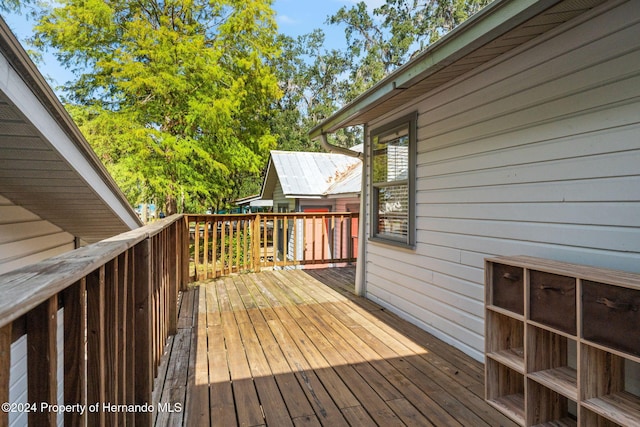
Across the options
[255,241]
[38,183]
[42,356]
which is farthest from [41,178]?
[255,241]

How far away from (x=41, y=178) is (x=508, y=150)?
322 centimetres

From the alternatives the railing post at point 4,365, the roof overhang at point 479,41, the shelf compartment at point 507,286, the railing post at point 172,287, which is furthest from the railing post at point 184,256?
the railing post at point 4,365

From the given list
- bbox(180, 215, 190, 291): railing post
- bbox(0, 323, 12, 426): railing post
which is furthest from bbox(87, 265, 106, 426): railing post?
bbox(180, 215, 190, 291): railing post

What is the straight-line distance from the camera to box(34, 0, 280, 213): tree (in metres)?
8.71

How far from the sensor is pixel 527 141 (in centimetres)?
239

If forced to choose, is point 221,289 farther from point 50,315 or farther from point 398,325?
point 50,315

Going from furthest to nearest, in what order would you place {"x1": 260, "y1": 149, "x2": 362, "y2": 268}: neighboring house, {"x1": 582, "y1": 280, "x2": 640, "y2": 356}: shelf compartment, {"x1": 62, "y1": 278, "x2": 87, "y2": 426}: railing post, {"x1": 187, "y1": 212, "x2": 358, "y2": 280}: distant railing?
{"x1": 260, "y1": 149, "x2": 362, "y2": 268}: neighboring house < {"x1": 187, "y1": 212, "x2": 358, "y2": 280}: distant railing < {"x1": 582, "y1": 280, "x2": 640, "y2": 356}: shelf compartment < {"x1": 62, "y1": 278, "x2": 87, "y2": 426}: railing post

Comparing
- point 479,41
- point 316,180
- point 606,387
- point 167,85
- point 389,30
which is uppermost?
point 389,30

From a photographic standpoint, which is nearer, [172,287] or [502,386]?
[502,386]

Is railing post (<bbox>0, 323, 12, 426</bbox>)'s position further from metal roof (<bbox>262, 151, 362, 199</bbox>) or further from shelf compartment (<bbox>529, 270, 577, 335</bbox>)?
metal roof (<bbox>262, 151, 362, 199</bbox>)

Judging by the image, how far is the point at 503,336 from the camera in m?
2.23

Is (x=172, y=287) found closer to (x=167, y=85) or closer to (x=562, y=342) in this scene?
(x=562, y=342)

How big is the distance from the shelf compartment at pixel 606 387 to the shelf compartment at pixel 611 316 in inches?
4.5

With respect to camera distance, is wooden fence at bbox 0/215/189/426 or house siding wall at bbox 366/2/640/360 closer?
wooden fence at bbox 0/215/189/426
